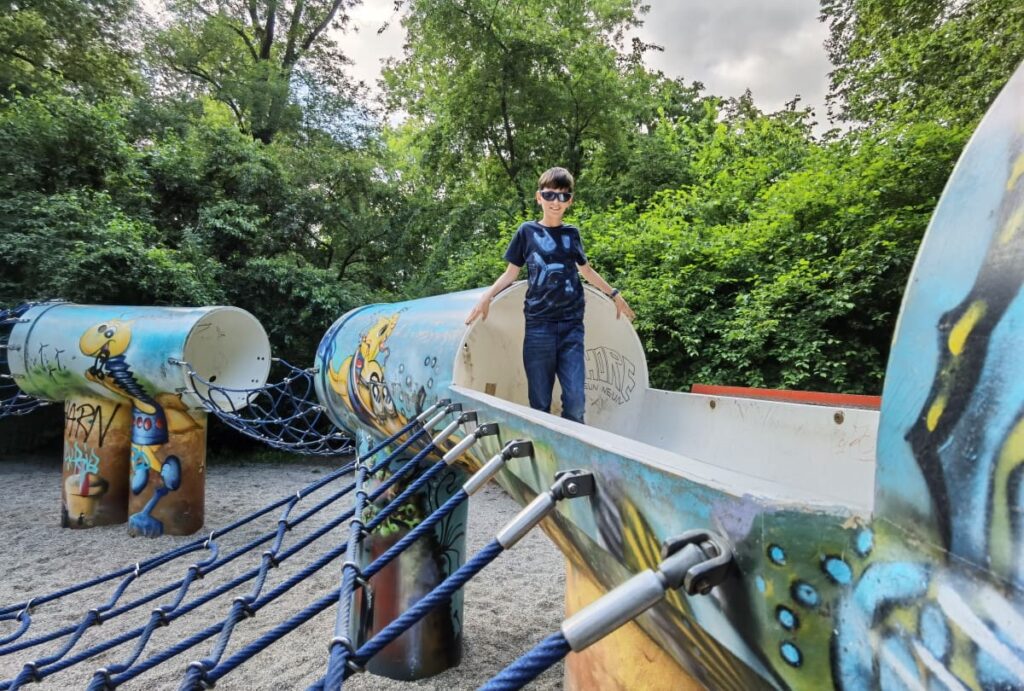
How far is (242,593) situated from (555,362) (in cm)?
353

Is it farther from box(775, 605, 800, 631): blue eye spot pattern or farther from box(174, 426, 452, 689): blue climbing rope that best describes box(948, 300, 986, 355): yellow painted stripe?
box(174, 426, 452, 689): blue climbing rope

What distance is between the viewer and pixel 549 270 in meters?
2.49

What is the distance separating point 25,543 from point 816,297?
23.9 feet

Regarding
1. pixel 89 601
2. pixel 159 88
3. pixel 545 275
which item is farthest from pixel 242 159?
pixel 545 275

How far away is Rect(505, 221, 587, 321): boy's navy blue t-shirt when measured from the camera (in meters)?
2.50

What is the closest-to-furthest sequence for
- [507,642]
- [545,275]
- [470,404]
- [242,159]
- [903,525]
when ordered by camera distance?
1. [903,525]
2. [470,404]
3. [545,275]
4. [507,642]
5. [242,159]

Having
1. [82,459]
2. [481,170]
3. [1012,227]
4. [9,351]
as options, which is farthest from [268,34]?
[1012,227]

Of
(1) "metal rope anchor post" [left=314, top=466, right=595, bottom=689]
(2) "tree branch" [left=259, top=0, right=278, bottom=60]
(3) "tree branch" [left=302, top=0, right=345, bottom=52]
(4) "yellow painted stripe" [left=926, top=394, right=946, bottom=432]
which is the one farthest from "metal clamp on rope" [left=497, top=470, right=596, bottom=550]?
(3) "tree branch" [left=302, top=0, right=345, bottom=52]

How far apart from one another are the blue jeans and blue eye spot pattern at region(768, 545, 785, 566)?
184cm

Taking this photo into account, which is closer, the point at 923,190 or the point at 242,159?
the point at 923,190

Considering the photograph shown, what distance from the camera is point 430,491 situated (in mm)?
3475

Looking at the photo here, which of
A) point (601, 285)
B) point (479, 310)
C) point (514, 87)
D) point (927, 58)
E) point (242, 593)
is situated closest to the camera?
point (479, 310)

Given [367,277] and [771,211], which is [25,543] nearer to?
[367,277]

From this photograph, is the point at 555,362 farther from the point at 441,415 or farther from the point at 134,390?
the point at 134,390
